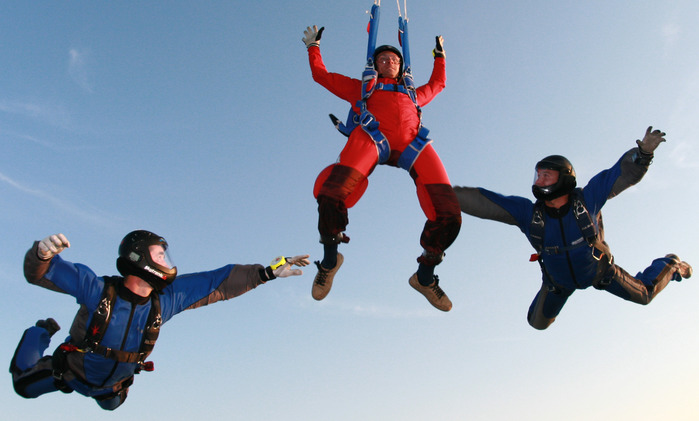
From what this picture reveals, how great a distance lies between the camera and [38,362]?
5621mm

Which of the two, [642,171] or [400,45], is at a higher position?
[400,45]

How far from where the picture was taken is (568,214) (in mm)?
6395

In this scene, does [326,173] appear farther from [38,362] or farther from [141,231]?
[38,362]

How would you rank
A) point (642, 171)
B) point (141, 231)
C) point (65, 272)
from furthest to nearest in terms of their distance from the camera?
point (642, 171)
point (141, 231)
point (65, 272)

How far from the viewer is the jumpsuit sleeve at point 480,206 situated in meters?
6.69

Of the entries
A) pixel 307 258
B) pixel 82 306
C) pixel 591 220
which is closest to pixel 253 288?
pixel 307 258

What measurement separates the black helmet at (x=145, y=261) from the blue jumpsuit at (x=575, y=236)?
3384 mm

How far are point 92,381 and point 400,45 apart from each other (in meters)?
4.90

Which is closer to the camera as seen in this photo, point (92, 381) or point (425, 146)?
point (92, 381)

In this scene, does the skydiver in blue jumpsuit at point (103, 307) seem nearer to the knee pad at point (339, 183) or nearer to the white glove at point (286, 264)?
the white glove at point (286, 264)

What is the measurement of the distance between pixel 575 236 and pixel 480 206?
110 centimetres

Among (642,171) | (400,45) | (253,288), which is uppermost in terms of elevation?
(400,45)

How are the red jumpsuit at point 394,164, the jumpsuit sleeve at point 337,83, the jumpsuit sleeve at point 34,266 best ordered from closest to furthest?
the jumpsuit sleeve at point 34,266, the red jumpsuit at point 394,164, the jumpsuit sleeve at point 337,83

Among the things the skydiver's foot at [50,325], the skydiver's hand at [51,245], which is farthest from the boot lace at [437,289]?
the skydiver's foot at [50,325]
